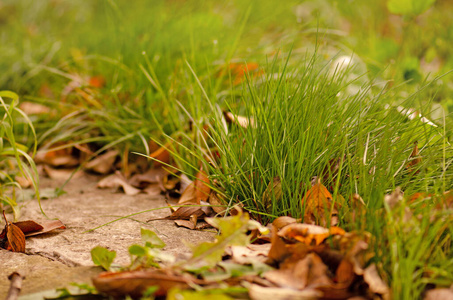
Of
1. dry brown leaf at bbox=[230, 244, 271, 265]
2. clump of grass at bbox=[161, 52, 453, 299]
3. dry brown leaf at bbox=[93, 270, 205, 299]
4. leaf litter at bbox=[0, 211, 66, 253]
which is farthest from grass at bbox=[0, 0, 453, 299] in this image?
dry brown leaf at bbox=[93, 270, 205, 299]

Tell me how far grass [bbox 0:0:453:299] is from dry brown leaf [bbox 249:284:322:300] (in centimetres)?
20

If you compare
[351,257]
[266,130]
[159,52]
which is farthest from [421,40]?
[351,257]

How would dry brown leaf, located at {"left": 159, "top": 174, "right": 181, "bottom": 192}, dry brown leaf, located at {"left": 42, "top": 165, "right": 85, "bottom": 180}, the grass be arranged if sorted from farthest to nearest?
dry brown leaf, located at {"left": 42, "top": 165, "right": 85, "bottom": 180}
dry brown leaf, located at {"left": 159, "top": 174, "right": 181, "bottom": 192}
the grass

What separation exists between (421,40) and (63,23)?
339cm

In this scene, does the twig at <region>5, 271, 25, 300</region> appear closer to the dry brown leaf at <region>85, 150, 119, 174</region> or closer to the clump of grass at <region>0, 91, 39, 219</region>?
the clump of grass at <region>0, 91, 39, 219</region>

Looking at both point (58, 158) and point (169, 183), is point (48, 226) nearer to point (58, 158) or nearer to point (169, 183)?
point (169, 183)

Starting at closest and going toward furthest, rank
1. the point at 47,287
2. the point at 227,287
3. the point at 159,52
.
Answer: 1. the point at 227,287
2. the point at 47,287
3. the point at 159,52

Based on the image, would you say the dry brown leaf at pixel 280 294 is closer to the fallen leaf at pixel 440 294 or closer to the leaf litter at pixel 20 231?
the fallen leaf at pixel 440 294

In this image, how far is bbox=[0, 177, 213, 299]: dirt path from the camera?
3.80 ft

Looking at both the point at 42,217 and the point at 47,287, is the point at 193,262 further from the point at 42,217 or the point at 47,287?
the point at 42,217

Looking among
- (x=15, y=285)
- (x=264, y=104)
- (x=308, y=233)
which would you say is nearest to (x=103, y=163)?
(x=264, y=104)

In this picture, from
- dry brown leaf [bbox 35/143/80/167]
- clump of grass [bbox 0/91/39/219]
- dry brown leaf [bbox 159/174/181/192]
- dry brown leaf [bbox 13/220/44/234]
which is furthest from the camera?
dry brown leaf [bbox 35/143/80/167]

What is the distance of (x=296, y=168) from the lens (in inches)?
54.5

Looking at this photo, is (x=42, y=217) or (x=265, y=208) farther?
(x=42, y=217)
